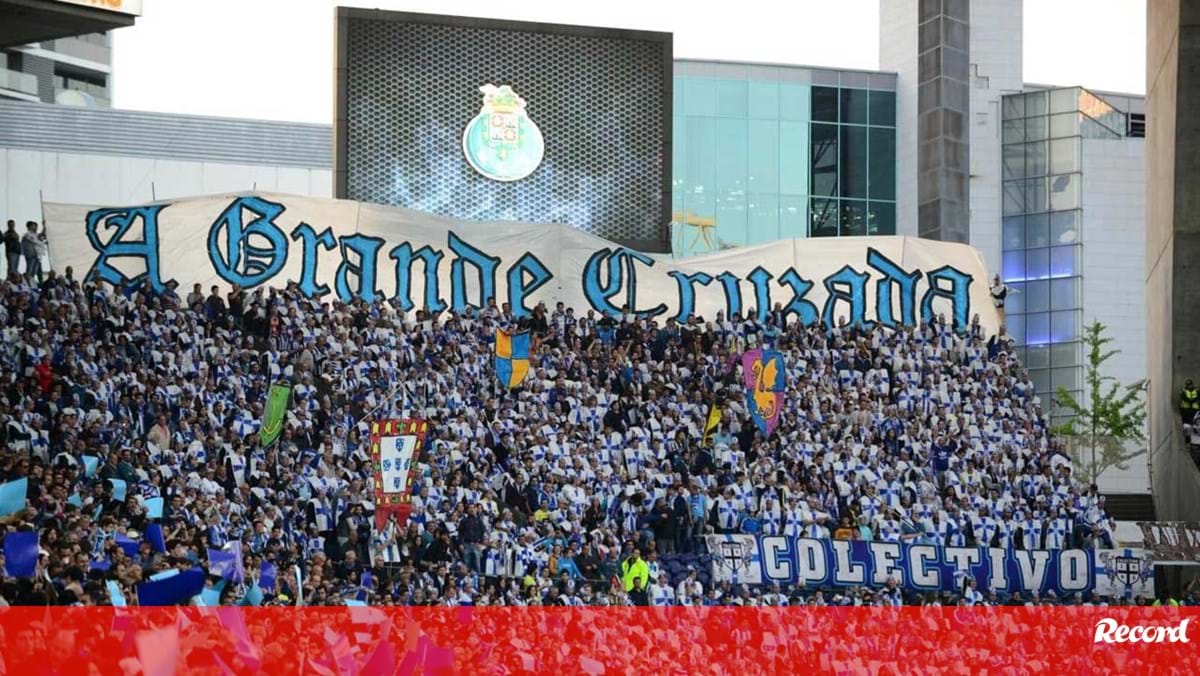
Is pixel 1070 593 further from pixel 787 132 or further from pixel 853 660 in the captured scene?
pixel 787 132

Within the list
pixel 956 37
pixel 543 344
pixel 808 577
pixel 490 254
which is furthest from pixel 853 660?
pixel 956 37

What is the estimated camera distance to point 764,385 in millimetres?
31031

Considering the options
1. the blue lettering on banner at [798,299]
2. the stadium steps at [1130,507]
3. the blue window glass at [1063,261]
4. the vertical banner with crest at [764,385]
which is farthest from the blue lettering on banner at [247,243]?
the blue window glass at [1063,261]

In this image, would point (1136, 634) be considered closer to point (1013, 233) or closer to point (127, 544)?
point (127, 544)

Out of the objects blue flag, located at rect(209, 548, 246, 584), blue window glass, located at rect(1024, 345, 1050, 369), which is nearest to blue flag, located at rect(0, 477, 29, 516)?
blue flag, located at rect(209, 548, 246, 584)

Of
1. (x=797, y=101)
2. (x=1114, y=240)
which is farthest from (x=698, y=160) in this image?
(x=1114, y=240)

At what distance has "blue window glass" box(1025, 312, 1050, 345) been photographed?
224 feet

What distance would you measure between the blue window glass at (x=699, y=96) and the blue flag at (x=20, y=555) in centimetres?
5133

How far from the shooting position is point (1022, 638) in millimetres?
23031

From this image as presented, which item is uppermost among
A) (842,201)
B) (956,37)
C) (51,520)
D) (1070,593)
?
(956,37)

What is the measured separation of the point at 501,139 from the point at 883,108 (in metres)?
32.3

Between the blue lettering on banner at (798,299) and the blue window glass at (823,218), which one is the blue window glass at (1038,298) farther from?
the blue lettering on banner at (798,299)

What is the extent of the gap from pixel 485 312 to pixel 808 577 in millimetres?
7866

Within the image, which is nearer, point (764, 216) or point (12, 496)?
point (12, 496)
